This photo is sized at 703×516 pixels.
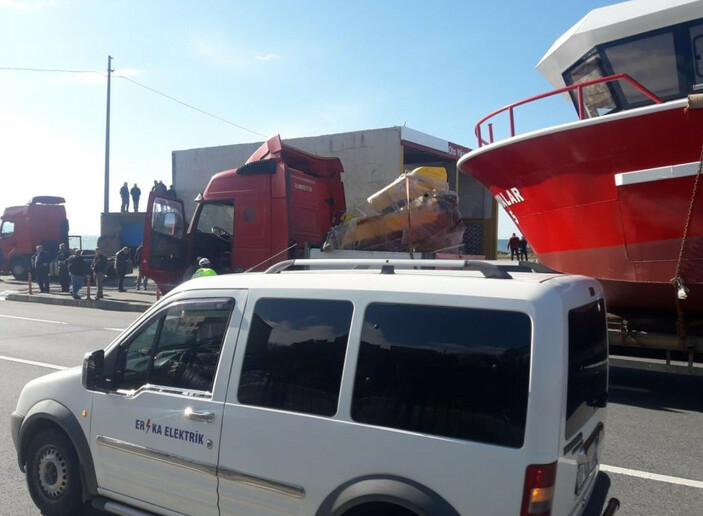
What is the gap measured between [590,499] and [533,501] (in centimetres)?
80

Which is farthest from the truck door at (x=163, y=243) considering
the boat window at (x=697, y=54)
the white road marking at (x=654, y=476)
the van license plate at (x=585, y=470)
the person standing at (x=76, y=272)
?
the person standing at (x=76, y=272)

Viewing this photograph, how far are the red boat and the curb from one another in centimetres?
1091

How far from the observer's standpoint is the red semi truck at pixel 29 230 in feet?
81.5

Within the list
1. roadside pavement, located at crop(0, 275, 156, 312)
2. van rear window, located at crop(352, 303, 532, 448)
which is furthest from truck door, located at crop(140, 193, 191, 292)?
van rear window, located at crop(352, 303, 532, 448)

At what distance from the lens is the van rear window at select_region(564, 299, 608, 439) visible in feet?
8.06

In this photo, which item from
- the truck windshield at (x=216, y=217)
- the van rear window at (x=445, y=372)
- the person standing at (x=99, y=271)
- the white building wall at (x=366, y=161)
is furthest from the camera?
the person standing at (x=99, y=271)

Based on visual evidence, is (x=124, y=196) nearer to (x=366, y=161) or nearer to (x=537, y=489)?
(x=366, y=161)

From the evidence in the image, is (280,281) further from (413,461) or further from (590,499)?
(590,499)

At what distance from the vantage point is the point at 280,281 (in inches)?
118

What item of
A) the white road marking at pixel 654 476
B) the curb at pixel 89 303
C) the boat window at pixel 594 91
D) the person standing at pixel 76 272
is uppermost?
the boat window at pixel 594 91

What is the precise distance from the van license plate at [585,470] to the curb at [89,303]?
1359cm

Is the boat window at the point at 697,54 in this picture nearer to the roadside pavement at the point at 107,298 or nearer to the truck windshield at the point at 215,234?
the truck windshield at the point at 215,234

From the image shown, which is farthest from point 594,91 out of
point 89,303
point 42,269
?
point 42,269

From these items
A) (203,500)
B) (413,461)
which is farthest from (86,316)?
(413,461)
